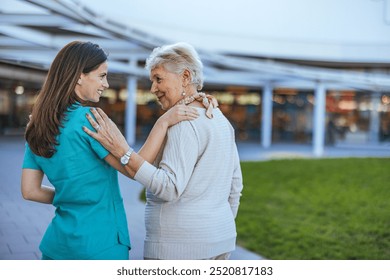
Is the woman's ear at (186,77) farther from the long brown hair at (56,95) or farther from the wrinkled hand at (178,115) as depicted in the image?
the long brown hair at (56,95)

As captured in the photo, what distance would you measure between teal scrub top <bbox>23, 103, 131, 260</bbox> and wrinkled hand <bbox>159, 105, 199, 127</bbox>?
0.25 meters

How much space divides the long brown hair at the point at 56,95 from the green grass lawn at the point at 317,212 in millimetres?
3363

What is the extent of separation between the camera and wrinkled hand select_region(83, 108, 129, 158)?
5.82ft

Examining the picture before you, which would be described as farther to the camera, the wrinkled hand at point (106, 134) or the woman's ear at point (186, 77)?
the woman's ear at point (186, 77)

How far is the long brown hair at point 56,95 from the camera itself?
1.78m

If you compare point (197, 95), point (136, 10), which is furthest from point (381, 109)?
point (197, 95)

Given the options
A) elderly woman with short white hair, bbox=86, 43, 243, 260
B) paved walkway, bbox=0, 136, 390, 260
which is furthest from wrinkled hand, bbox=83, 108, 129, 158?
paved walkway, bbox=0, 136, 390, 260

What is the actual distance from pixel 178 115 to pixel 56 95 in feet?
1.38

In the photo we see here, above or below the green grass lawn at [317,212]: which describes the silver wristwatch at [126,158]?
above

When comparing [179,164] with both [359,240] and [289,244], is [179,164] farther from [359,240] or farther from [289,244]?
[359,240]

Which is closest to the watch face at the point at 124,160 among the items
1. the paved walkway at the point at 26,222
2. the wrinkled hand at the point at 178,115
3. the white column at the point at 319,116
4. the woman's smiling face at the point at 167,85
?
the wrinkled hand at the point at 178,115

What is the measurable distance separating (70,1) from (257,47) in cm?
1082

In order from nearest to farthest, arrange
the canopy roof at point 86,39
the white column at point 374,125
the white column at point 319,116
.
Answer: the canopy roof at point 86,39
the white column at point 319,116
the white column at point 374,125

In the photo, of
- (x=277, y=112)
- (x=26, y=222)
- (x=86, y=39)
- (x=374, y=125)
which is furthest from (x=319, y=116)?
(x=26, y=222)
